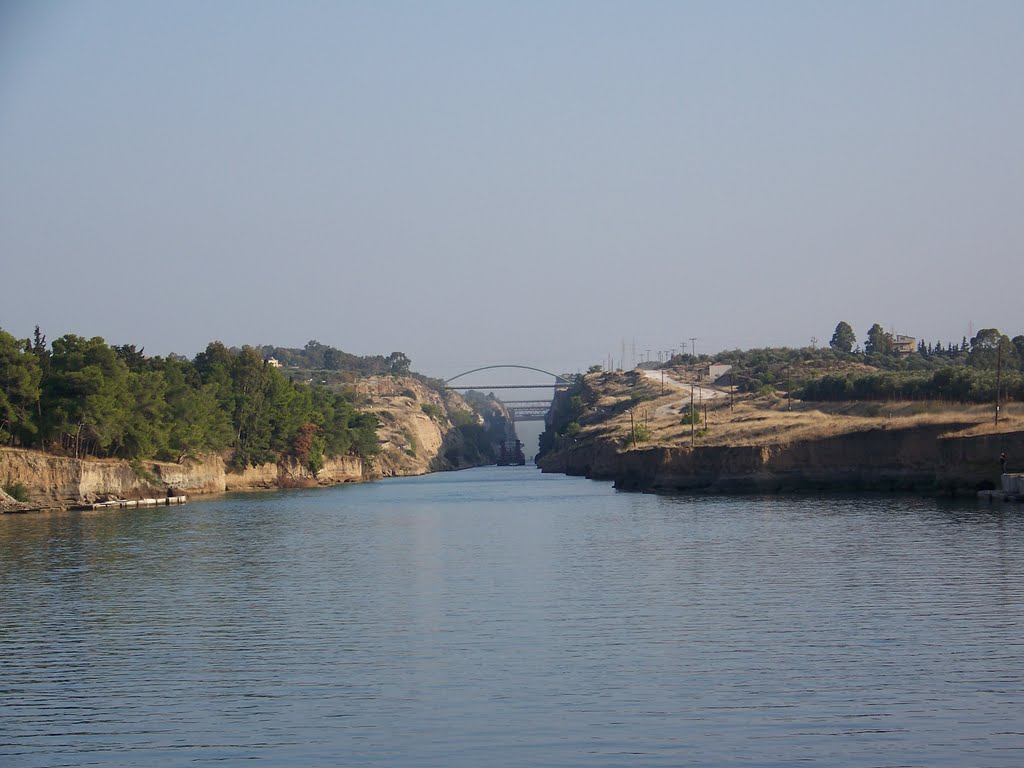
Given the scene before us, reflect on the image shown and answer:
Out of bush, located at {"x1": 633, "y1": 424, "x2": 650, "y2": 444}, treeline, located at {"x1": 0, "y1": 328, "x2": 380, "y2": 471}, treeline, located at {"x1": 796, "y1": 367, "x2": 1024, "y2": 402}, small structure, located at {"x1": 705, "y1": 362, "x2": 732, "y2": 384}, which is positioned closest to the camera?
treeline, located at {"x1": 0, "y1": 328, "x2": 380, "y2": 471}

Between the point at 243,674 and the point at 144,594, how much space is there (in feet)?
42.5

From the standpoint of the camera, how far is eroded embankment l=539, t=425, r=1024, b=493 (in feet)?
224

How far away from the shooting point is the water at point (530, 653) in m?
18.0

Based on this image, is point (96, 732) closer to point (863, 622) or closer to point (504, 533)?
point (863, 622)

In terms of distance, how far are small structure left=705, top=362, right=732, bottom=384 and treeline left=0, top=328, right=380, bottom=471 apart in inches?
2480

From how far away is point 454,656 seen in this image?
24.3 metres

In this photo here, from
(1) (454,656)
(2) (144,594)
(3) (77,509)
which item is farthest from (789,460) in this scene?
(1) (454,656)

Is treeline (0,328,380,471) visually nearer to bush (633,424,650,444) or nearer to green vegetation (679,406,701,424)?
bush (633,424,650,444)

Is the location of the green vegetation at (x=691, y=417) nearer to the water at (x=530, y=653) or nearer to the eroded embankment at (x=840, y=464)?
the eroded embankment at (x=840, y=464)

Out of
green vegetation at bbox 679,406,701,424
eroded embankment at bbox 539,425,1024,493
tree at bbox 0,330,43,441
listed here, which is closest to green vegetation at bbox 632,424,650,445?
green vegetation at bbox 679,406,701,424

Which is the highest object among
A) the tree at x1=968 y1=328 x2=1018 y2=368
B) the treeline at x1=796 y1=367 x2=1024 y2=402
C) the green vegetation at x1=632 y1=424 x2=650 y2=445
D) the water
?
the tree at x1=968 y1=328 x2=1018 y2=368

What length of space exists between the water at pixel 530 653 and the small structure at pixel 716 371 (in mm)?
139733

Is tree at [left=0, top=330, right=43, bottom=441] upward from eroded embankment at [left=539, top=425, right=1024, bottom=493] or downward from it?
upward

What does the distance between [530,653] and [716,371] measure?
17237cm
